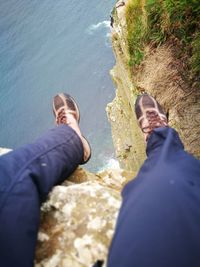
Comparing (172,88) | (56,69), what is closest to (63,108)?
(172,88)

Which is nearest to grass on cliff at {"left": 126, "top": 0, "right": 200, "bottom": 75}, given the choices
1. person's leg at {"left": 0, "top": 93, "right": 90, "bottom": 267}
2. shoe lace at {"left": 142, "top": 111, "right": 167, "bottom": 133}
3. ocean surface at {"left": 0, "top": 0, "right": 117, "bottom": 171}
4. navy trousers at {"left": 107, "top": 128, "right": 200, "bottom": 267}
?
shoe lace at {"left": 142, "top": 111, "right": 167, "bottom": 133}

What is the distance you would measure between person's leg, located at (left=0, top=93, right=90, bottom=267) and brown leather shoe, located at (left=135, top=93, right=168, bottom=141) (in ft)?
5.10

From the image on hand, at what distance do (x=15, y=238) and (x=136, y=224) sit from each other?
978 millimetres

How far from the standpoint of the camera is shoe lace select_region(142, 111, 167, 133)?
15.5 feet

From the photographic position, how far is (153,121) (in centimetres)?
485

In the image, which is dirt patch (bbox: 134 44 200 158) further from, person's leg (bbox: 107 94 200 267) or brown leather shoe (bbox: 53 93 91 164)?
person's leg (bbox: 107 94 200 267)

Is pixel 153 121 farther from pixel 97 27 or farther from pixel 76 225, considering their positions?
pixel 97 27

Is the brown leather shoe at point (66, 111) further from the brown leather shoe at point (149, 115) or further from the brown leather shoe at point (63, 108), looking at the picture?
the brown leather shoe at point (149, 115)

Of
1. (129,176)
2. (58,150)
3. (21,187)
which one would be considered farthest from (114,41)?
(21,187)

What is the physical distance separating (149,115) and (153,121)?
197mm

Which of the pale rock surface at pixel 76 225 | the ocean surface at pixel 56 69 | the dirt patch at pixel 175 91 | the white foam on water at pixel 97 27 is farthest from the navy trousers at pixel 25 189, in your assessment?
the white foam on water at pixel 97 27

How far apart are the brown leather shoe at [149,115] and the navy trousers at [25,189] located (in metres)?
1.57

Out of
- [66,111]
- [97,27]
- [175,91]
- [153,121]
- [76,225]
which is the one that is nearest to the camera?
[76,225]

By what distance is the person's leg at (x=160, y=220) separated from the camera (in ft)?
6.89
